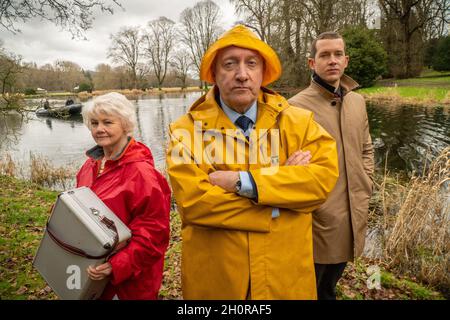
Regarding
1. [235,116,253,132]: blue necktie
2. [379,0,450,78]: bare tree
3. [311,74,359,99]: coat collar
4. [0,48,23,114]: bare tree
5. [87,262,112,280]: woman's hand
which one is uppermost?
[379,0,450,78]: bare tree

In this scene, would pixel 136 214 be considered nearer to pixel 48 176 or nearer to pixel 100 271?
pixel 100 271

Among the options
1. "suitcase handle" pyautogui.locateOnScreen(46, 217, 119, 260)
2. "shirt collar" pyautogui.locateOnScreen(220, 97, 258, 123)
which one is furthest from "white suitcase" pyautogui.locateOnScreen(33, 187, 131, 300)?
"shirt collar" pyautogui.locateOnScreen(220, 97, 258, 123)

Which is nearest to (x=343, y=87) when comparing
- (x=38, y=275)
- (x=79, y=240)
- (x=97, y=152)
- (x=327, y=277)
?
(x=327, y=277)

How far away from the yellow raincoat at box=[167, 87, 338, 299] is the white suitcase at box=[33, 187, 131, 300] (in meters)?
0.45

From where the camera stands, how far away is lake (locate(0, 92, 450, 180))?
9.29 m

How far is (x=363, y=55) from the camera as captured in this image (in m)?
25.1

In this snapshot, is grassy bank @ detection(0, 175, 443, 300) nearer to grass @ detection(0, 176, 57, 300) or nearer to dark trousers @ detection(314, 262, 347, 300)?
grass @ detection(0, 176, 57, 300)

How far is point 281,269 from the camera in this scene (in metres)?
1.65

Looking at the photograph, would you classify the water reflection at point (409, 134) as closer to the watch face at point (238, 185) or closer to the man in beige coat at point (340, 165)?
the man in beige coat at point (340, 165)

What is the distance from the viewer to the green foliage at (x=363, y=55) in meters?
24.9

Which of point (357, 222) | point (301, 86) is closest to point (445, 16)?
point (301, 86)

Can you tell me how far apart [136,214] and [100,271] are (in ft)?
1.26

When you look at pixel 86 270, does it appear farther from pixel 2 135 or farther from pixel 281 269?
pixel 2 135

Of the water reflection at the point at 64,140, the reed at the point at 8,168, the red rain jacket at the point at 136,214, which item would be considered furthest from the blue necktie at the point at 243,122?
the reed at the point at 8,168
